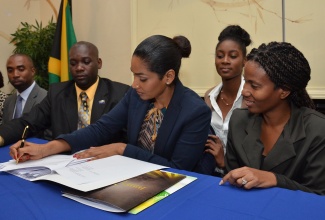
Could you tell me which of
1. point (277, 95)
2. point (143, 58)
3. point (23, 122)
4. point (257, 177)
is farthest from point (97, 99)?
point (257, 177)

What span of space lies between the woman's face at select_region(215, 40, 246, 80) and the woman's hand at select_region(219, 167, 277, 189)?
56.5 inches

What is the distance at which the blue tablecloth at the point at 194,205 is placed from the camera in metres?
0.87

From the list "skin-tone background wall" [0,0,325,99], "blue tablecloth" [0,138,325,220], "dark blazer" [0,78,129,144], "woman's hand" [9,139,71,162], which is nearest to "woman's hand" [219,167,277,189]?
"blue tablecloth" [0,138,325,220]

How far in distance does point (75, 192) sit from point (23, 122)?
124 centimetres

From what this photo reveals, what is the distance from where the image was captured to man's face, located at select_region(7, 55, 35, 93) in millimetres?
3412

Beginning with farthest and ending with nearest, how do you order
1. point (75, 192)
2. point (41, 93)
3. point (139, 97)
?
point (41, 93) < point (139, 97) < point (75, 192)

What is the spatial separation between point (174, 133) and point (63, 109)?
1035mm

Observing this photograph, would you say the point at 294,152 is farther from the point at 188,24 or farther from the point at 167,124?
the point at 188,24

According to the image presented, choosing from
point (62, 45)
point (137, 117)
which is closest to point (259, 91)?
point (137, 117)

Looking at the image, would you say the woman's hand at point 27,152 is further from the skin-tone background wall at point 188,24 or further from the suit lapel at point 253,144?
the skin-tone background wall at point 188,24

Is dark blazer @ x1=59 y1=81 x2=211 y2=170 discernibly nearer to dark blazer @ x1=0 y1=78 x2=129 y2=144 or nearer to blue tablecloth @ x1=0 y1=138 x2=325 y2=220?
blue tablecloth @ x1=0 y1=138 x2=325 y2=220

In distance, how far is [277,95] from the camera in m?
1.45

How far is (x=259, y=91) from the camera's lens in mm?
1450

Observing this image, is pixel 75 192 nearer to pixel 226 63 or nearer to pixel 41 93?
pixel 226 63
